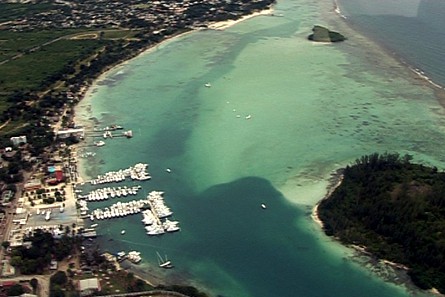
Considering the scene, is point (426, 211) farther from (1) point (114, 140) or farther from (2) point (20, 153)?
(2) point (20, 153)

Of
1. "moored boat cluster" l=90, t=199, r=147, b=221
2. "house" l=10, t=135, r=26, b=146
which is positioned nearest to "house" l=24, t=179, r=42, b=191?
"moored boat cluster" l=90, t=199, r=147, b=221

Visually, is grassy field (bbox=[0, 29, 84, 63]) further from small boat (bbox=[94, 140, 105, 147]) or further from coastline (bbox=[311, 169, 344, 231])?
coastline (bbox=[311, 169, 344, 231])

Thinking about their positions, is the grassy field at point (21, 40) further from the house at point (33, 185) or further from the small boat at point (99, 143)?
the house at point (33, 185)

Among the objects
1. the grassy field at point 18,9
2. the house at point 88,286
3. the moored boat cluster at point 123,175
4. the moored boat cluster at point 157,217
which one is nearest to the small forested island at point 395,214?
the moored boat cluster at point 157,217

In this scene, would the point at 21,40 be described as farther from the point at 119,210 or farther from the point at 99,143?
the point at 119,210

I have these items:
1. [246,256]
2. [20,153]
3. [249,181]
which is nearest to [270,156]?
[249,181]

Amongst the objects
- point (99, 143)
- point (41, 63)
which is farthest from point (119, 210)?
point (41, 63)
